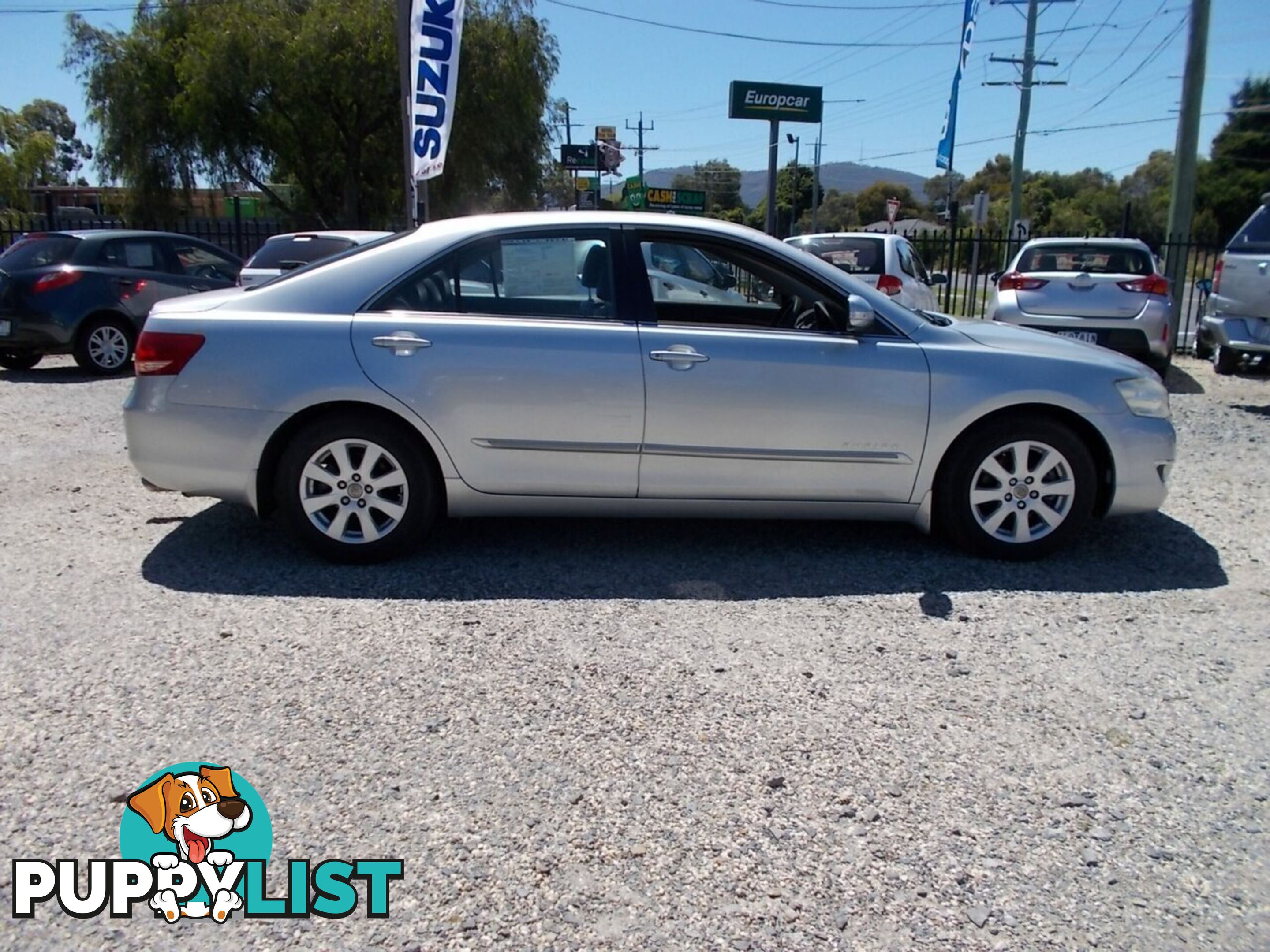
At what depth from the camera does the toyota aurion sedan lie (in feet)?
14.7

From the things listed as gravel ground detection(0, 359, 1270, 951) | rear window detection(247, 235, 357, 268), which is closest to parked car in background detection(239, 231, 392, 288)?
rear window detection(247, 235, 357, 268)

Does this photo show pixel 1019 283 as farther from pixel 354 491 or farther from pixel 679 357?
pixel 354 491

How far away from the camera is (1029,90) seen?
27.6 metres

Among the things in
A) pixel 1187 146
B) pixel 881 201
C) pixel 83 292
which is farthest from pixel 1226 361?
pixel 881 201

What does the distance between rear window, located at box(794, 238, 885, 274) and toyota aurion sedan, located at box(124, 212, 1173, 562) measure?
6175 mm

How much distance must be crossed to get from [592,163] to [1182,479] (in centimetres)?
4417

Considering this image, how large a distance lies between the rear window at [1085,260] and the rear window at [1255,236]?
1023 millimetres

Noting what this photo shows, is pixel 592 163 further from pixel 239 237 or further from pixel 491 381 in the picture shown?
pixel 491 381

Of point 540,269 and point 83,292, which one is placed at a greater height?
point 540,269

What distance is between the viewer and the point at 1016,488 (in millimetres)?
4734

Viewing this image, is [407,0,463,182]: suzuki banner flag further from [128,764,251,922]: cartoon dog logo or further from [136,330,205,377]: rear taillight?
[128,764,251,922]: cartoon dog logo

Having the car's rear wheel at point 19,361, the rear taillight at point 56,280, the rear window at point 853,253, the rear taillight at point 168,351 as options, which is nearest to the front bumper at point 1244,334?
the rear window at point 853,253

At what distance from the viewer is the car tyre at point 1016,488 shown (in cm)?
470

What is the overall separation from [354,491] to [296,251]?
722 centimetres
